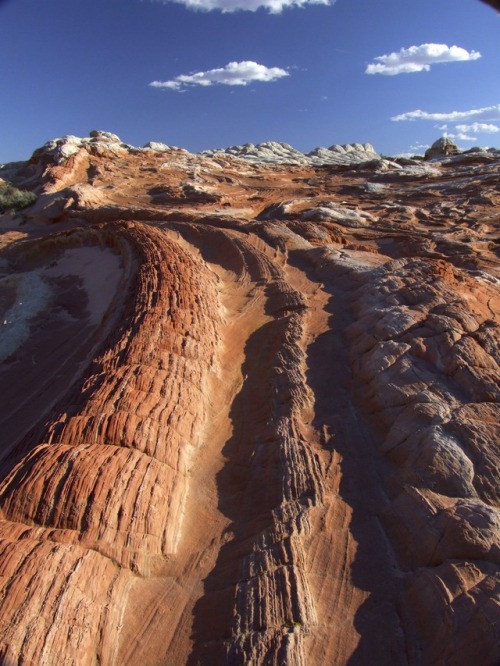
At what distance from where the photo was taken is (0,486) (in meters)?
3.88

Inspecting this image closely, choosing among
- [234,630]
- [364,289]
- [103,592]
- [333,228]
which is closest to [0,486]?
[103,592]

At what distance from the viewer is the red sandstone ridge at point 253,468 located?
3.08m

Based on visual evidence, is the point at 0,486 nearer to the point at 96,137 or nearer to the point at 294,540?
the point at 294,540

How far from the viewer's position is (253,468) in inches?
191

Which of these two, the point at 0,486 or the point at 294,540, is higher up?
the point at 0,486

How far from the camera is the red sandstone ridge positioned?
10.1 feet

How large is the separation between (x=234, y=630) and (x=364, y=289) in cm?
654

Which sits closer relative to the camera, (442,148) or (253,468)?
(253,468)

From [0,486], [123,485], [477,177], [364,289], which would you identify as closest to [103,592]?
[123,485]

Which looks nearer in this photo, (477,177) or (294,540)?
(294,540)

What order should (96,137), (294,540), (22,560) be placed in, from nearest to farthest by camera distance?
(22,560) < (294,540) < (96,137)

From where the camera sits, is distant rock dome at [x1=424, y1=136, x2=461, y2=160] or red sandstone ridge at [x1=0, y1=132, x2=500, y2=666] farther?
distant rock dome at [x1=424, y1=136, x2=461, y2=160]

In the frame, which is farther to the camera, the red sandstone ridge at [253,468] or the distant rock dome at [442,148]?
the distant rock dome at [442,148]

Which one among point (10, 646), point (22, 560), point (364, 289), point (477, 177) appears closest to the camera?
point (10, 646)
